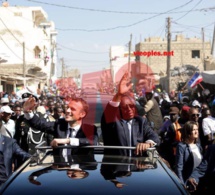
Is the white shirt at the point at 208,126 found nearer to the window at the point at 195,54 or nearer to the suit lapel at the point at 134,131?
the suit lapel at the point at 134,131

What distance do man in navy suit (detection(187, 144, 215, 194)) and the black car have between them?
1069mm

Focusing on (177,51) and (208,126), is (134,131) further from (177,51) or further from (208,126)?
(177,51)

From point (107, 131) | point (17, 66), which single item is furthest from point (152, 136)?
point (17, 66)

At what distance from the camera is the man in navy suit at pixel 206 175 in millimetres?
5562

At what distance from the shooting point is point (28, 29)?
62844 millimetres

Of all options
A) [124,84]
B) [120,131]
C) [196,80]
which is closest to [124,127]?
A: [120,131]

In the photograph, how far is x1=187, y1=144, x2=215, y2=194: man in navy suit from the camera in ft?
18.2

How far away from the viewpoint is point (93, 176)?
13.0 feet

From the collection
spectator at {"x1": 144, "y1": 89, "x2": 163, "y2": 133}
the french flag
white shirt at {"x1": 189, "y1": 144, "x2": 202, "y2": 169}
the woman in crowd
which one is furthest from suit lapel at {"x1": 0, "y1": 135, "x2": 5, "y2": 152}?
the french flag

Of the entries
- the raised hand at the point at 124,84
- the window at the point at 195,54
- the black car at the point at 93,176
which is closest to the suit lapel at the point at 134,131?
the raised hand at the point at 124,84

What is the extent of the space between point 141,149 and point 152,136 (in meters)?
1.22

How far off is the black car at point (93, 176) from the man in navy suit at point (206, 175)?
1.07 m

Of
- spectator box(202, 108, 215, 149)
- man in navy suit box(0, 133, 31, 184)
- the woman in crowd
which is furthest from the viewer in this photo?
spectator box(202, 108, 215, 149)

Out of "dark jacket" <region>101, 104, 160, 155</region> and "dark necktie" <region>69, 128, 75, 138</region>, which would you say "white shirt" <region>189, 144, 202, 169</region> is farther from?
"dark necktie" <region>69, 128, 75, 138</region>
